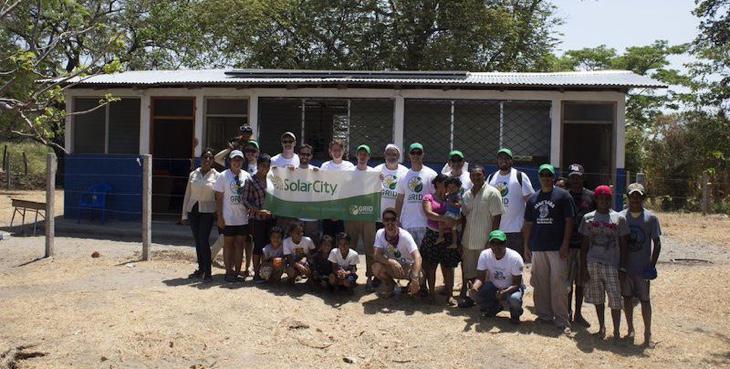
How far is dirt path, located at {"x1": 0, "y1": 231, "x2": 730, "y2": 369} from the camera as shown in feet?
18.6

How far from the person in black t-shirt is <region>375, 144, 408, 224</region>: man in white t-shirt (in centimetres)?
187

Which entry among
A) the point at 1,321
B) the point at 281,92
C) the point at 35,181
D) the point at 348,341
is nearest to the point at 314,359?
the point at 348,341

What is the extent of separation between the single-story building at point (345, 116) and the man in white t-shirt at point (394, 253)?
207 inches

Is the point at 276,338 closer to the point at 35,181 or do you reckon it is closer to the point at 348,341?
the point at 348,341

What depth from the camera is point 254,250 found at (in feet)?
25.3

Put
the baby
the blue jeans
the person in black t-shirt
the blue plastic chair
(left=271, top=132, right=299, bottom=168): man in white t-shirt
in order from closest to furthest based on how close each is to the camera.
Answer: the blue jeans
the person in black t-shirt
the baby
(left=271, top=132, right=299, bottom=168): man in white t-shirt
the blue plastic chair

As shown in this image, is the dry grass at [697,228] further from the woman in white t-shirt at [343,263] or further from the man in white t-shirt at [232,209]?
the man in white t-shirt at [232,209]

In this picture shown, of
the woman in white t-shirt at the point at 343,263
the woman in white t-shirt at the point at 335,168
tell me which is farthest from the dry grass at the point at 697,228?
the woman in white t-shirt at the point at 343,263

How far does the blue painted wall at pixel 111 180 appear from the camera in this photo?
43.3ft

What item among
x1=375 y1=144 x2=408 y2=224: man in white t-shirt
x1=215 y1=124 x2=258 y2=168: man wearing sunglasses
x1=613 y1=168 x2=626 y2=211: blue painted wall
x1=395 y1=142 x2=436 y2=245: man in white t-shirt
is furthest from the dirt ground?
x1=613 y1=168 x2=626 y2=211: blue painted wall

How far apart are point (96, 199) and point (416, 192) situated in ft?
26.9

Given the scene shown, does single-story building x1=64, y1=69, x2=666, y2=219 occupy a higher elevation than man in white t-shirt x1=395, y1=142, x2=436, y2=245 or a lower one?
higher

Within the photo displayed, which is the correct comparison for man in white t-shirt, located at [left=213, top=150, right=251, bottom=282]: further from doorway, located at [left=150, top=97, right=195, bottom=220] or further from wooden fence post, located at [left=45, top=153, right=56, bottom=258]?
doorway, located at [left=150, top=97, right=195, bottom=220]

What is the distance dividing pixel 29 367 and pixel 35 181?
73.4ft
